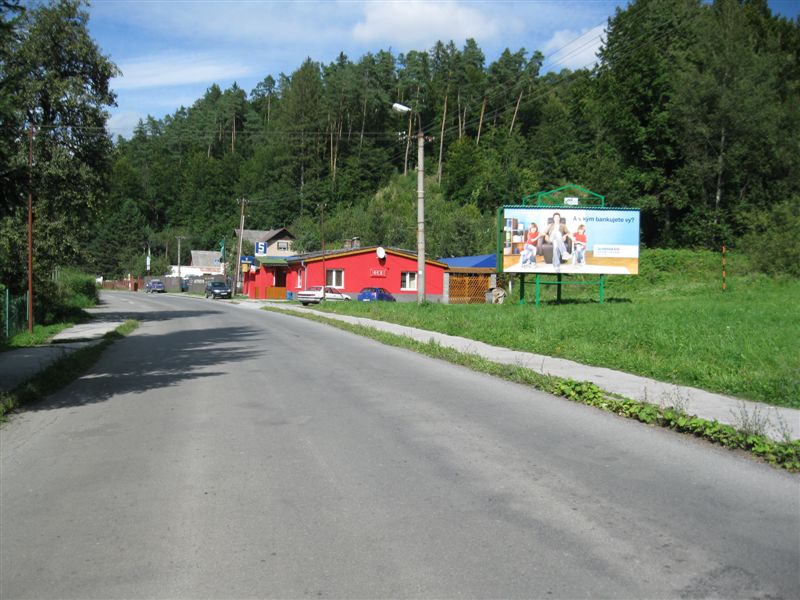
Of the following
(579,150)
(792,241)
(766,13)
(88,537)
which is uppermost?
(766,13)

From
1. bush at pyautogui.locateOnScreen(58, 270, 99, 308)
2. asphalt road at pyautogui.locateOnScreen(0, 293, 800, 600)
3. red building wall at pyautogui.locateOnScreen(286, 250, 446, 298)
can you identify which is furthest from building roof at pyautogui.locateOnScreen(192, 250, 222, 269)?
asphalt road at pyautogui.locateOnScreen(0, 293, 800, 600)

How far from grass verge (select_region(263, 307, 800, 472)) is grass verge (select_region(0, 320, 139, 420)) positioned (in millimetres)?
7622

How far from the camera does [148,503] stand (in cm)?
546

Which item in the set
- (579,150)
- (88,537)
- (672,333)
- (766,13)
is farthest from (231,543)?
(766,13)

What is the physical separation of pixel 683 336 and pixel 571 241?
17.3m

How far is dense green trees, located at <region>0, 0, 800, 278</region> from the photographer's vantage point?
31.2m

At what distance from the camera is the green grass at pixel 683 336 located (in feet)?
34.9

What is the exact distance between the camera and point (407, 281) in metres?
57.1

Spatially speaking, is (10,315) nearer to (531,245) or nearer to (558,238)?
(531,245)

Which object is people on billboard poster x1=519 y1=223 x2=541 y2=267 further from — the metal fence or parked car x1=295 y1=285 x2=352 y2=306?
the metal fence

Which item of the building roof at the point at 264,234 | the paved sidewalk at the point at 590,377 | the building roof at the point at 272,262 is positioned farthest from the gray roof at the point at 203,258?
the paved sidewalk at the point at 590,377

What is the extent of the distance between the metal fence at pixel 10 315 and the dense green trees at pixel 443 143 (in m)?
3.29

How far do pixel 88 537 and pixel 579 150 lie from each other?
7019 cm

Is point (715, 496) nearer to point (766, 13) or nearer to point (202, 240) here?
point (766, 13)
